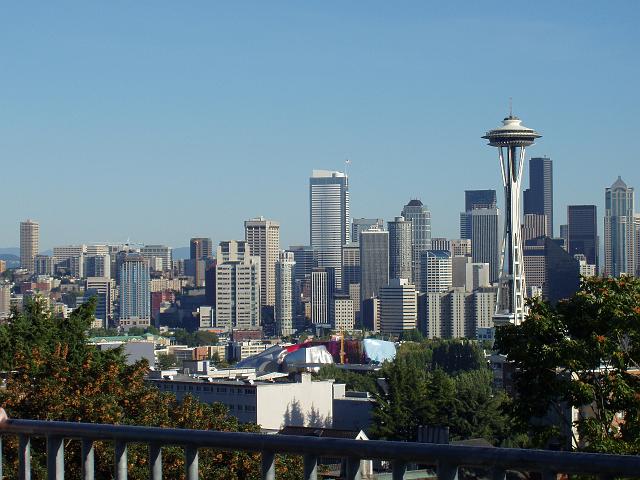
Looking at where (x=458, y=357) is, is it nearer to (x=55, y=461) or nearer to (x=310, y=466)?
(x=55, y=461)

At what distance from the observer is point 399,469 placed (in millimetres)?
4582

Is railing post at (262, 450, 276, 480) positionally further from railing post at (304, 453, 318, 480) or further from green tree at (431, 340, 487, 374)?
green tree at (431, 340, 487, 374)

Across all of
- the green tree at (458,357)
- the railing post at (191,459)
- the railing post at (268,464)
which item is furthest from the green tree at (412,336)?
the railing post at (268,464)

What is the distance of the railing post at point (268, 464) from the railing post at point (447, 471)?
0.68m

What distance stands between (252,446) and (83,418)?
11.6 meters

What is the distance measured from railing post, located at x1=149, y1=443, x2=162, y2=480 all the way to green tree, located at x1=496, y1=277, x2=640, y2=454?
37.7ft

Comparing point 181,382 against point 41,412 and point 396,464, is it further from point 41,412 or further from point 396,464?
→ point 396,464

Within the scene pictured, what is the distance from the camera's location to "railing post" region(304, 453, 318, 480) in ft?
15.6

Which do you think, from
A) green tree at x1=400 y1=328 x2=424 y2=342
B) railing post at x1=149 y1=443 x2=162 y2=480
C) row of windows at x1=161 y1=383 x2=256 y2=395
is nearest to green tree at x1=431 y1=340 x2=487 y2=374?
row of windows at x1=161 y1=383 x2=256 y2=395

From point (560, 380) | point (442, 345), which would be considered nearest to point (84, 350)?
point (560, 380)

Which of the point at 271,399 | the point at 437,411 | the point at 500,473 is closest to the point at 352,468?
the point at 500,473

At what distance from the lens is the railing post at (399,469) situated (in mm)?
4557

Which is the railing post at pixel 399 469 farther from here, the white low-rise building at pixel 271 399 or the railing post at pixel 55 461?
the white low-rise building at pixel 271 399

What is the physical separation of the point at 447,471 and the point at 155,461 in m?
1.27
